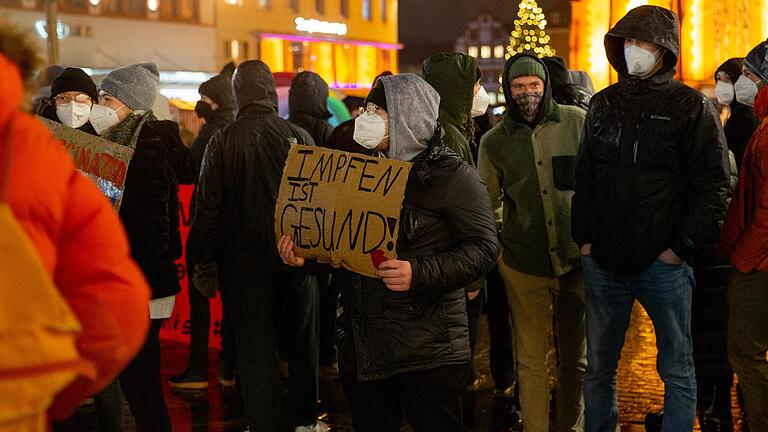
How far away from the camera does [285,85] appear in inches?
489

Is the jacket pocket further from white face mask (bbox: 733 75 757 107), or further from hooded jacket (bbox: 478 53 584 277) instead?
white face mask (bbox: 733 75 757 107)

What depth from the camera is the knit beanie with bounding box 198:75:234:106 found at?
8773mm

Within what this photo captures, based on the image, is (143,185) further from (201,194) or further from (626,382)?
(626,382)

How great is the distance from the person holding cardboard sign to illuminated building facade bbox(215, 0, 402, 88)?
5362cm

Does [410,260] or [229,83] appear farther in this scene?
[229,83]

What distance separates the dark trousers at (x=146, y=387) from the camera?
535cm

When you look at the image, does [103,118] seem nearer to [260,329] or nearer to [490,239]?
[260,329]

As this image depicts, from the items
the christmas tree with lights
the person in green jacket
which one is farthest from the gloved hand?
the christmas tree with lights

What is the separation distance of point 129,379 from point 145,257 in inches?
23.4

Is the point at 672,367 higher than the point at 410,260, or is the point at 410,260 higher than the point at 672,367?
the point at 410,260

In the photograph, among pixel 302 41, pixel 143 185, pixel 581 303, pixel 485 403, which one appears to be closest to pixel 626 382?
pixel 485 403

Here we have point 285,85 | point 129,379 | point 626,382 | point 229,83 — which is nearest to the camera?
point 129,379

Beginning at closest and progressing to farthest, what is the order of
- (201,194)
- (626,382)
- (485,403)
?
(201,194) < (485,403) < (626,382)

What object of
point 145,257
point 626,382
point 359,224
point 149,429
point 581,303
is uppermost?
point 359,224
